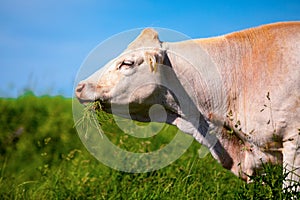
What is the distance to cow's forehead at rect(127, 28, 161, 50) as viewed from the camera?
5.39m

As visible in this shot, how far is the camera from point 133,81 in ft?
17.3

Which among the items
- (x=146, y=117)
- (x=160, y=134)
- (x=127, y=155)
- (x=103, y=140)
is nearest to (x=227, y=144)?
(x=146, y=117)

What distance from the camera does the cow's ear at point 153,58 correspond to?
518 centimetres

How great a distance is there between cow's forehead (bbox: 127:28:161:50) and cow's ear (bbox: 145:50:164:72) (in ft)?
0.53

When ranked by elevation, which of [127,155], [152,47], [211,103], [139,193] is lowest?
[139,193]

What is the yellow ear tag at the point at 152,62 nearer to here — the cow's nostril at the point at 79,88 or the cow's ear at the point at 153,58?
the cow's ear at the point at 153,58

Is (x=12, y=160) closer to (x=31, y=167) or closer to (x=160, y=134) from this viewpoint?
(x=31, y=167)

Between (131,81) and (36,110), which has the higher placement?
(36,110)

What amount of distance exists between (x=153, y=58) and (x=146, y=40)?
1.16 ft

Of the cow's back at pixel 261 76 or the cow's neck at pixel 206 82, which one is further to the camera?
the cow's neck at pixel 206 82

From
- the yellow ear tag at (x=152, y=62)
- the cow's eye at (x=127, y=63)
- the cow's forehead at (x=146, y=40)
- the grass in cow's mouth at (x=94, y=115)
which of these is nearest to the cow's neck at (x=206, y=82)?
the cow's forehead at (x=146, y=40)

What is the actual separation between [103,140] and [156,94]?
10.1 feet

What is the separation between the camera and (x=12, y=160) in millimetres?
11602

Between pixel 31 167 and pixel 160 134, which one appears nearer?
pixel 160 134
